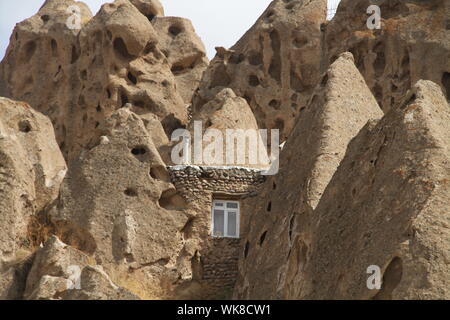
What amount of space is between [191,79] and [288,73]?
5.73 metres

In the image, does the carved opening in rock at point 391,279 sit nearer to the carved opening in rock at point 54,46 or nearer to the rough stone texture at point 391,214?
the rough stone texture at point 391,214

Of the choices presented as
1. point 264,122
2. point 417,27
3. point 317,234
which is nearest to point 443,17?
point 417,27

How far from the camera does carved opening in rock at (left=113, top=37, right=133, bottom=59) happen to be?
45.3m

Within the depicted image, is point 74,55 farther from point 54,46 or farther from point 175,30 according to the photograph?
point 175,30

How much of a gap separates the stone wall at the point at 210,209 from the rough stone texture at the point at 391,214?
4.62 metres

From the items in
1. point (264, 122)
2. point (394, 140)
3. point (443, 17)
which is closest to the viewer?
point (394, 140)

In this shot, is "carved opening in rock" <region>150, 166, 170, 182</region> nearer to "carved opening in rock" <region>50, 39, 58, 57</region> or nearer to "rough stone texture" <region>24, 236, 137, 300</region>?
"rough stone texture" <region>24, 236, 137, 300</region>

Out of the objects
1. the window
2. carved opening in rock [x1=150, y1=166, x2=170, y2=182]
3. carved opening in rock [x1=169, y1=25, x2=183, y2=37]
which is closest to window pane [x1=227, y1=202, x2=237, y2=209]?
the window

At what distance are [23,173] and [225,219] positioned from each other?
455 cm

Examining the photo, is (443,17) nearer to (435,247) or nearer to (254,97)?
(254,97)

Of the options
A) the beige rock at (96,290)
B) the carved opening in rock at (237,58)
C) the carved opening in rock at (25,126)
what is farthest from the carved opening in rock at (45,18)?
the beige rock at (96,290)

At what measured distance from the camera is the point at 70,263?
29297mm

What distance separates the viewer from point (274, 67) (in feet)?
148

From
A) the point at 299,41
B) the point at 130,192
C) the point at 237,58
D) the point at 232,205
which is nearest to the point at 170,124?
the point at 237,58
